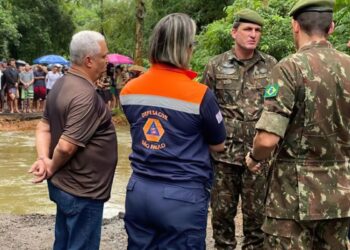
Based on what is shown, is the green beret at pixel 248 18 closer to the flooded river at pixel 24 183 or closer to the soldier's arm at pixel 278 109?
the soldier's arm at pixel 278 109

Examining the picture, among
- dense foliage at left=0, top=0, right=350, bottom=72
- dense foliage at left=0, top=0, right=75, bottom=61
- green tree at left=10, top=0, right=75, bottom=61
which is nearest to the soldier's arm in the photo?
dense foliage at left=0, top=0, right=350, bottom=72

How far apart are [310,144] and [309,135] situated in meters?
0.05

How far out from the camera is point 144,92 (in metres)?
3.19

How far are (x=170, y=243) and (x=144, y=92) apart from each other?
857mm

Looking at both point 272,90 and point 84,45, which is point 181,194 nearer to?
point 272,90

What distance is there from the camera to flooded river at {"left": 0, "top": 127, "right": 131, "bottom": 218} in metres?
7.97

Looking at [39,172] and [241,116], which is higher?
[241,116]

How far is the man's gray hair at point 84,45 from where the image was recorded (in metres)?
3.62

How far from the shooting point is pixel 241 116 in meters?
4.52

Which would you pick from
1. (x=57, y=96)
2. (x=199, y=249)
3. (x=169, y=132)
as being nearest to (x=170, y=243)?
(x=199, y=249)

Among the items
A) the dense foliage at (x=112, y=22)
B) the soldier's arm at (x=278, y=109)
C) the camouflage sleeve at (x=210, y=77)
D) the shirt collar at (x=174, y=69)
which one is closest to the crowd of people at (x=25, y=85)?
the dense foliage at (x=112, y=22)

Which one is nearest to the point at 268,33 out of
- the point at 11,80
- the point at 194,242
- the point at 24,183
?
the point at 24,183

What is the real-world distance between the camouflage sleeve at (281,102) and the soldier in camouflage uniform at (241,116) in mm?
1469

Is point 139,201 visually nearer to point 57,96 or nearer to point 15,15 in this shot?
point 57,96
